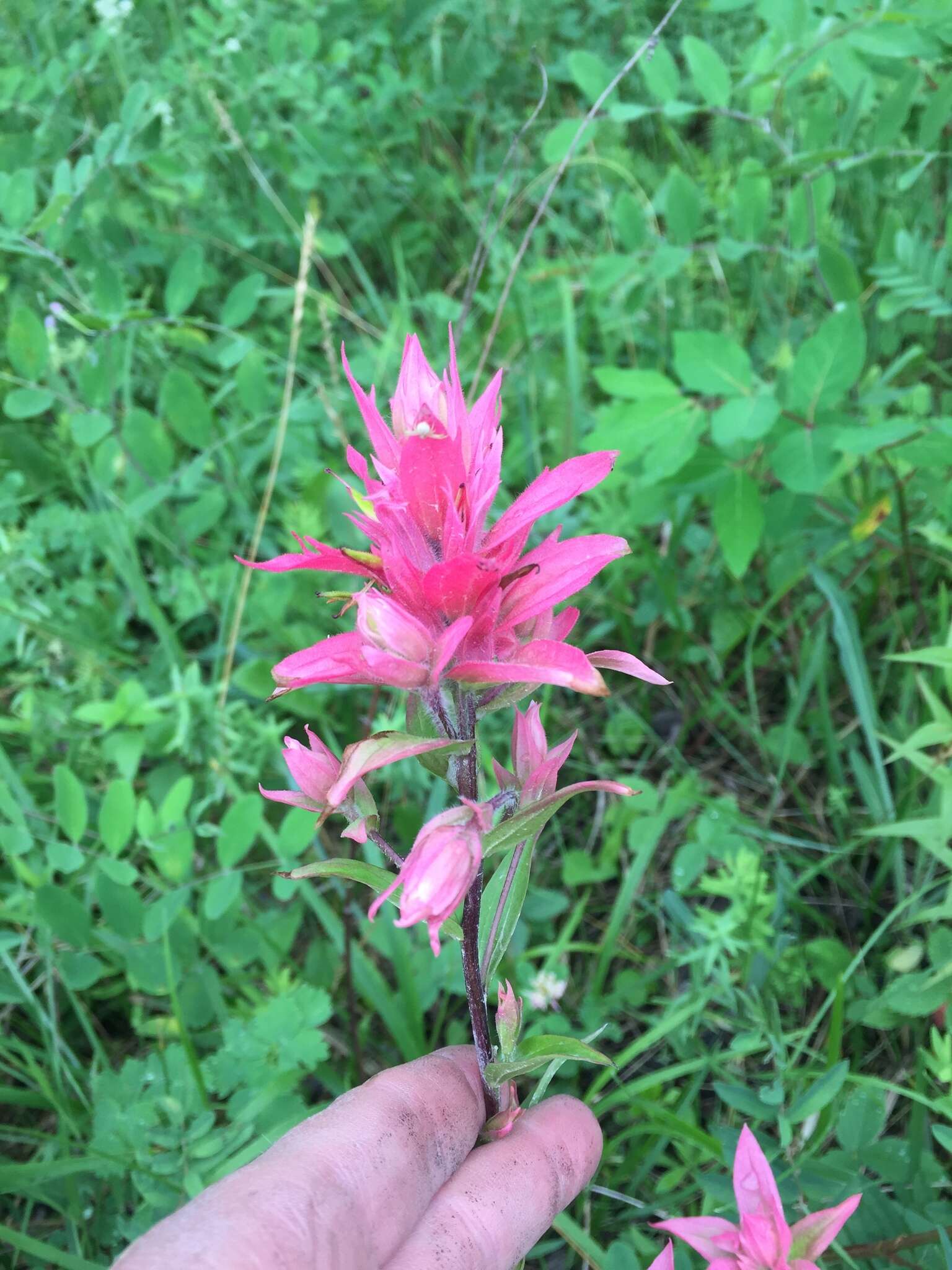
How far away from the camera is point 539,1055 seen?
1173 millimetres

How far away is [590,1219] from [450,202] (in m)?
3.58

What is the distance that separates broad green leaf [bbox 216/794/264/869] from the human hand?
0.68m

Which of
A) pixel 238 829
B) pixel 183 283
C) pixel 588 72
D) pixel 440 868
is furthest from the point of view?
pixel 588 72

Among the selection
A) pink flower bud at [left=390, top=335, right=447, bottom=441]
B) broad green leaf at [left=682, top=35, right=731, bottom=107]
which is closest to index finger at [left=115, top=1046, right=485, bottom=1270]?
pink flower bud at [left=390, top=335, right=447, bottom=441]

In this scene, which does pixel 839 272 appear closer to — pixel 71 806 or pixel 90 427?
pixel 90 427

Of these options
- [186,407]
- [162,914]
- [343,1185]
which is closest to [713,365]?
[186,407]

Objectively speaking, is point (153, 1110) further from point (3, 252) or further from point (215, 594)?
point (3, 252)

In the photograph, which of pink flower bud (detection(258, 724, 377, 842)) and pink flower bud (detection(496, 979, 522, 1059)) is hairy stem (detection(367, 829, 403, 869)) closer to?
pink flower bud (detection(258, 724, 377, 842))

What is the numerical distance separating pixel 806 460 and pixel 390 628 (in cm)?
144

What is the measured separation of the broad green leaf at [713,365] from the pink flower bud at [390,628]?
1.40 m

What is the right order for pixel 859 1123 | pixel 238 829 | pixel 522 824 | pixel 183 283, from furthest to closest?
pixel 183 283, pixel 238 829, pixel 859 1123, pixel 522 824

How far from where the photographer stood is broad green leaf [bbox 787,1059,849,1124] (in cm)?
138

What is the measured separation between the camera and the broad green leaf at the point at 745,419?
6.61 ft

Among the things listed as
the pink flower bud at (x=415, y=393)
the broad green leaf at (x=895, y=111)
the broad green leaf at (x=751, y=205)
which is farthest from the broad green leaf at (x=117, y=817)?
the broad green leaf at (x=895, y=111)
